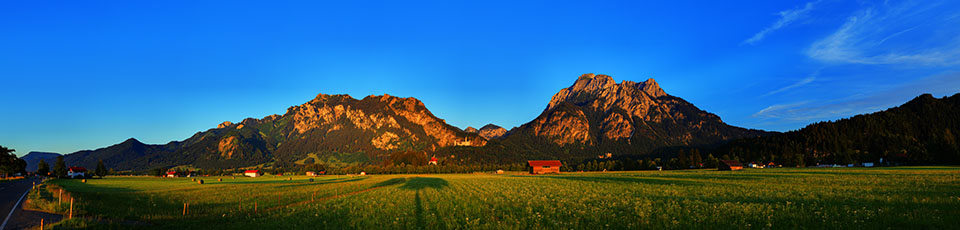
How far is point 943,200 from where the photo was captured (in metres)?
21.9

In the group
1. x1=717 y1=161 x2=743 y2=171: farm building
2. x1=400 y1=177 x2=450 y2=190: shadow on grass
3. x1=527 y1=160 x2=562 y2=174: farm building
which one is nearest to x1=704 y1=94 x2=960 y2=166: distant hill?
x1=717 y1=161 x2=743 y2=171: farm building

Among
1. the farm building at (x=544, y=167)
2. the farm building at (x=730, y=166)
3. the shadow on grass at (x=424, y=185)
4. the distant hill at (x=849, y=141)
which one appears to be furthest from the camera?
the farm building at (x=544, y=167)

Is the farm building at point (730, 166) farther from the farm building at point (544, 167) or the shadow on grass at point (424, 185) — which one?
the shadow on grass at point (424, 185)

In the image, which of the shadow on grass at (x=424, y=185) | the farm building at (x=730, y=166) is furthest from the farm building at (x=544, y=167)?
the shadow on grass at (x=424, y=185)

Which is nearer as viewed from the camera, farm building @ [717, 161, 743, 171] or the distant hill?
farm building @ [717, 161, 743, 171]

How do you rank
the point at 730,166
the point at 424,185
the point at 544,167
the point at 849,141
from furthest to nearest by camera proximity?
the point at 849,141 < the point at 544,167 < the point at 730,166 < the point at 424,185

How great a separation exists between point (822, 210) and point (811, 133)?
199 metres

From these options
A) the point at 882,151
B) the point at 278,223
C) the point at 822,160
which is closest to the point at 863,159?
the point at 822,160

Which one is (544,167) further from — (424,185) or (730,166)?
A: (424,185)

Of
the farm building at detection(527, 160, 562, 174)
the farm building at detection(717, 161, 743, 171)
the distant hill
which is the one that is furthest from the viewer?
the farm building at detection(527, 160, 562, 174)

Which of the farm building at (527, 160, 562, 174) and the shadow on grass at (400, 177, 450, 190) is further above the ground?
the shadow on grass at (400, 177, 450, 190)

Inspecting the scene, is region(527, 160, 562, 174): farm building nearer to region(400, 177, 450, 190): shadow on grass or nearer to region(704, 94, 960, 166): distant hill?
region(704, 94, 960, 166): distant hill

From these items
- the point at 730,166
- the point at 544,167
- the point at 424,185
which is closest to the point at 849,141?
the point at 730,166

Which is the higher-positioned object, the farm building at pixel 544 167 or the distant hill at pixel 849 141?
the distant hill at pixel 849 141
